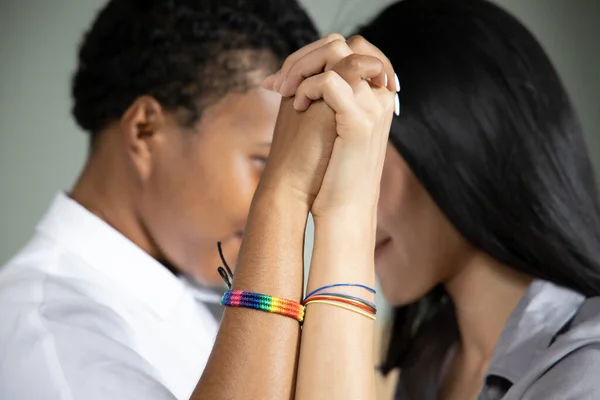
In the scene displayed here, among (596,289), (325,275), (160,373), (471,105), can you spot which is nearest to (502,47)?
(471,105)

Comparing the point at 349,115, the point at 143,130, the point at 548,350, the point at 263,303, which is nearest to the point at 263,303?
the point at 263,303

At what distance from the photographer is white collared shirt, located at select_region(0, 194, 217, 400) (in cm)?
60

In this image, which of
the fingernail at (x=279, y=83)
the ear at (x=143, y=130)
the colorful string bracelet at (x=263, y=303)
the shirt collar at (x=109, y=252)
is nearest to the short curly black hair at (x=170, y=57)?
the ear at (x=143, y=130)

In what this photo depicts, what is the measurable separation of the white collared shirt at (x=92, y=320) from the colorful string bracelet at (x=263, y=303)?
0.16 meters

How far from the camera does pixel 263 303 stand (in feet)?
1.64

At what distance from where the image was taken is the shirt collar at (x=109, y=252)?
76 cm

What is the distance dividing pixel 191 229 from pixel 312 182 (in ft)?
1.05

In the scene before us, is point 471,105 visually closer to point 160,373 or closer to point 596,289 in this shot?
point 596,289

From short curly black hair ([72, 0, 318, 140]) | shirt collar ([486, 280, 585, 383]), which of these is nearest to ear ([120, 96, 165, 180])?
short curly black hair ([72, 0, 318, 140])

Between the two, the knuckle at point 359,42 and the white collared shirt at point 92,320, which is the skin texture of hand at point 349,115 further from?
the white collared shirt at point 92,320

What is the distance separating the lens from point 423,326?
96 centimetres

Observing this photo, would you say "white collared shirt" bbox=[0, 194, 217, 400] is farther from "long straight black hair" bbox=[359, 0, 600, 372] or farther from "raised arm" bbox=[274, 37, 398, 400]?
"long straight black hair" bbox=[359, 0, 600, 372]

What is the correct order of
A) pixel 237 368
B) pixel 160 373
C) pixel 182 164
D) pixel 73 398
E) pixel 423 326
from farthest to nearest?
pixel 423 326, pixel 182 164, pixel 160 373, pixel 73 398, pixel 237 368

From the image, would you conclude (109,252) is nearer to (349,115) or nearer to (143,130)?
(143,130)
